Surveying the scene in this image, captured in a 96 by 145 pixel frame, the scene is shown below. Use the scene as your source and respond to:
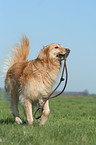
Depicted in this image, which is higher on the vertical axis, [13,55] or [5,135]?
[13,55]

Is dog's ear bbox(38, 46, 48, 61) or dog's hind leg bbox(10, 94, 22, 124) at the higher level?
dog's ear bbox(38, 46, 48, 61)

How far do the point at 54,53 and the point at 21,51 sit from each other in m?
1.79

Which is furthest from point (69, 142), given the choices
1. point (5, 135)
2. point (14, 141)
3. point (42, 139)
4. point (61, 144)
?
point (5, 135)

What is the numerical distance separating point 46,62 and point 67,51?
561mm

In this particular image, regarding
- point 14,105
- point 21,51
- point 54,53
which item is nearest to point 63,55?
point 54,53

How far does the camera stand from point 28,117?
601cm

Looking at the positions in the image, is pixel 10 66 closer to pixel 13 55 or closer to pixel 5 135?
pixel 13 55

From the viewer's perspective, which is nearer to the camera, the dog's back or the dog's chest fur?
the dog's chest fur

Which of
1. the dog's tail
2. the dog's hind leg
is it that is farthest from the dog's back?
the dog's hind leg

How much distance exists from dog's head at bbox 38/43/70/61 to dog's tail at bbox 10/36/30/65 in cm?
157

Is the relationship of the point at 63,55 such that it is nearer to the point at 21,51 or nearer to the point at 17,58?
the point at 21,51

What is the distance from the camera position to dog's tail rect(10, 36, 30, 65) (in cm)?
746

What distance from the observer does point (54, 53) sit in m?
5.95

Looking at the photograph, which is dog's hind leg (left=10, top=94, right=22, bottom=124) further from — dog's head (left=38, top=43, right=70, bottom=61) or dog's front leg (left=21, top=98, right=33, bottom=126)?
dog's head (left=38, top=43, right=70, bottom=61)
